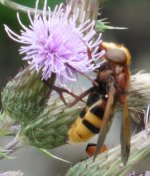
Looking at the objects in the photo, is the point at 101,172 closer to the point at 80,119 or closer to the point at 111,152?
the point at 111,152

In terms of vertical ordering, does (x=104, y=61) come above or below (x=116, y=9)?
above

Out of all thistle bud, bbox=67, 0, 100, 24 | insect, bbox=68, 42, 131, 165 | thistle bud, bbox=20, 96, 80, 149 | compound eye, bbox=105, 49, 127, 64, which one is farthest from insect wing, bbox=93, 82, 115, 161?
thistle bud, bbox=20, 96, 80, 149

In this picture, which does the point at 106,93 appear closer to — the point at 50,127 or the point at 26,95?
the point at 26,95

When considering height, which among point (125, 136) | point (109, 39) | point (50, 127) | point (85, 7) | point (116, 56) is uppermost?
point (85, 7)

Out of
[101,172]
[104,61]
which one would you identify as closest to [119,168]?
[101,172]

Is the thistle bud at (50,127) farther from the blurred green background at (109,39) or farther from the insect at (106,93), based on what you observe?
the blurred green background at (109,39)

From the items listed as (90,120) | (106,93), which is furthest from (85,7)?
(90,120)
